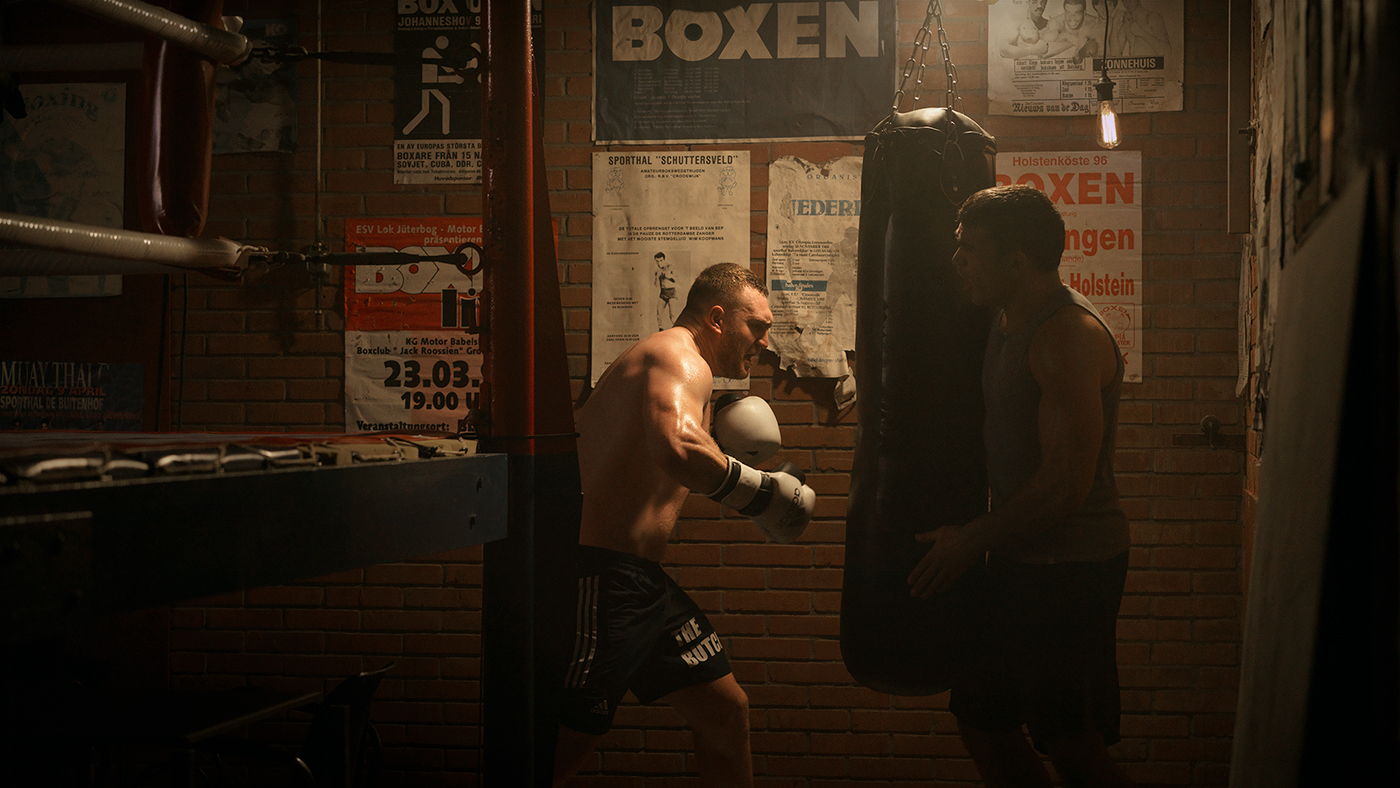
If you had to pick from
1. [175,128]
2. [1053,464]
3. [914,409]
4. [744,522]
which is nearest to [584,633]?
[744,522]

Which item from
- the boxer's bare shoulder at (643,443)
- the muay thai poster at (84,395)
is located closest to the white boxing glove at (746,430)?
the boxer's bare shoulder at (643,443)

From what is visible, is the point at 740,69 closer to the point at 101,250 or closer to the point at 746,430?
the point at 746,430

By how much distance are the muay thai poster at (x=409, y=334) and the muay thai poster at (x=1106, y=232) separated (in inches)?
79.5

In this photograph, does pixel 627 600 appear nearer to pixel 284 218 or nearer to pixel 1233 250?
pixel 284 218

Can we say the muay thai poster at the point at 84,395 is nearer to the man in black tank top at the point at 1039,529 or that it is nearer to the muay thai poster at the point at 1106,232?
the man in black tank top at the point at 1039,529

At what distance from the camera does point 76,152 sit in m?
3.22

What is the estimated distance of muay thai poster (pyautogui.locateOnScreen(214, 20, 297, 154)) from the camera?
126 inches

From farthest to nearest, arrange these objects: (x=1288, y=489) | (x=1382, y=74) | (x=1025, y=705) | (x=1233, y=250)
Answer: (x=1233, y=250) → (x=1025, y=705) → (x=1288, y=489) → (x=1382, y=74)

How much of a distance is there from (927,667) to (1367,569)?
1400mm

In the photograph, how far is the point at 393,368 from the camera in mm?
3184

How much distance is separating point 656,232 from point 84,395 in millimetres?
2240

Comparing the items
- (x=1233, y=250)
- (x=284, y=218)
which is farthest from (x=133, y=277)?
(x=1233, y=250)

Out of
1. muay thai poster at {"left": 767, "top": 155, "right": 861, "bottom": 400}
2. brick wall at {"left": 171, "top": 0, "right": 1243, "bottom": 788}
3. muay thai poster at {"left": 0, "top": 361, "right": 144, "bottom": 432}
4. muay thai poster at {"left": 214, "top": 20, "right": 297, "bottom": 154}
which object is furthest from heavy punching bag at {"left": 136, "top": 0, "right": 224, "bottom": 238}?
muay thai poster at {"left": 0, "top": 361, "right": 144, "bottom": 432}

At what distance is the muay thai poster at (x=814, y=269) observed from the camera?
3.07m
